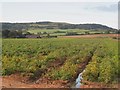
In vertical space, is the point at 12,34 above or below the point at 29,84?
above

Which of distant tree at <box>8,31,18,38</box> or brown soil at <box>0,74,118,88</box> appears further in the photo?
distant tree at <box>8,31,18,38</box>

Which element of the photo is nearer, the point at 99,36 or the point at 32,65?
the point at 32,65

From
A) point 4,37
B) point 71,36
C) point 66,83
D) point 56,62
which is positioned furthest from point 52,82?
point 71,36

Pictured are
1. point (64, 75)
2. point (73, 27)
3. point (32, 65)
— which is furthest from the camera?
point (73, 27)

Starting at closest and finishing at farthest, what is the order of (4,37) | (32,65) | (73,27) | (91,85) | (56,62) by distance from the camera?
(91,85), (32,65), (56,62), (4,37), (73,27)

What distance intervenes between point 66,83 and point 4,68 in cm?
401

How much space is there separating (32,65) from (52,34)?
49.9 metres

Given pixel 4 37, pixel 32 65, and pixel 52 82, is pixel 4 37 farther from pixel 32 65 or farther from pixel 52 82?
pixel 52 82

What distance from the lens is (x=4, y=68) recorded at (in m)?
16.0

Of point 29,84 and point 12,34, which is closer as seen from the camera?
point 29,84

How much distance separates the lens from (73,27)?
69062 mm

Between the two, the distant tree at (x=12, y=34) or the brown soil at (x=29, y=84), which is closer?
the brown soil at (x=29, y=84)

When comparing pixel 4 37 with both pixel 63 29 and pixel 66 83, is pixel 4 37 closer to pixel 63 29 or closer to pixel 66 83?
pixel 63 29

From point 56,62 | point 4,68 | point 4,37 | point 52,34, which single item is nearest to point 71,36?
point 52,34
